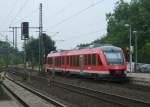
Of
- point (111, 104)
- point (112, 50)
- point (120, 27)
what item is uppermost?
point (120, 27)

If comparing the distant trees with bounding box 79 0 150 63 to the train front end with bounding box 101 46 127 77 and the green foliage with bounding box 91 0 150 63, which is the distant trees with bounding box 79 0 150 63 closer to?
the green foliage with bounding box 91 0 150 63

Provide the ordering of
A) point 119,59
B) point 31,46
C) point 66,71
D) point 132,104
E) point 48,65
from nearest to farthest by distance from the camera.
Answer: point 132,104
point 119,59
point 66,71
point 48,65
point 31,46

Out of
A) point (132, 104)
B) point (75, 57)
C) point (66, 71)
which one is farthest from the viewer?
point (66, 71)

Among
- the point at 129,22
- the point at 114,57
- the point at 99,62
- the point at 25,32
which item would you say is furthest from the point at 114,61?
the point at 129,22

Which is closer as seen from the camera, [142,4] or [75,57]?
[75,57]

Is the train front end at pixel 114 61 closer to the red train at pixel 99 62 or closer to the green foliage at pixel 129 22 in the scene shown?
the red train at pixel 99 62

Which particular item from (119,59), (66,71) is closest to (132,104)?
(119,59)

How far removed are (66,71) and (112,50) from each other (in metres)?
13.5

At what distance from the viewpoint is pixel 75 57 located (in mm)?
46312

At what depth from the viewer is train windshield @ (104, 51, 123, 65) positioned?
123ft

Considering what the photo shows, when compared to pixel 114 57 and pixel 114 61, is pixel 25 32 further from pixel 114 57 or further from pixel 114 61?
pixel 114 61

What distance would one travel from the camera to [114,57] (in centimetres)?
3794

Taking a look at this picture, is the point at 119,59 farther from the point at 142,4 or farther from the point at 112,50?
the point at 142,4

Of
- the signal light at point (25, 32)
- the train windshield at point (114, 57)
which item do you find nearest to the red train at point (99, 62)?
the train windshield at point (114, 57)
